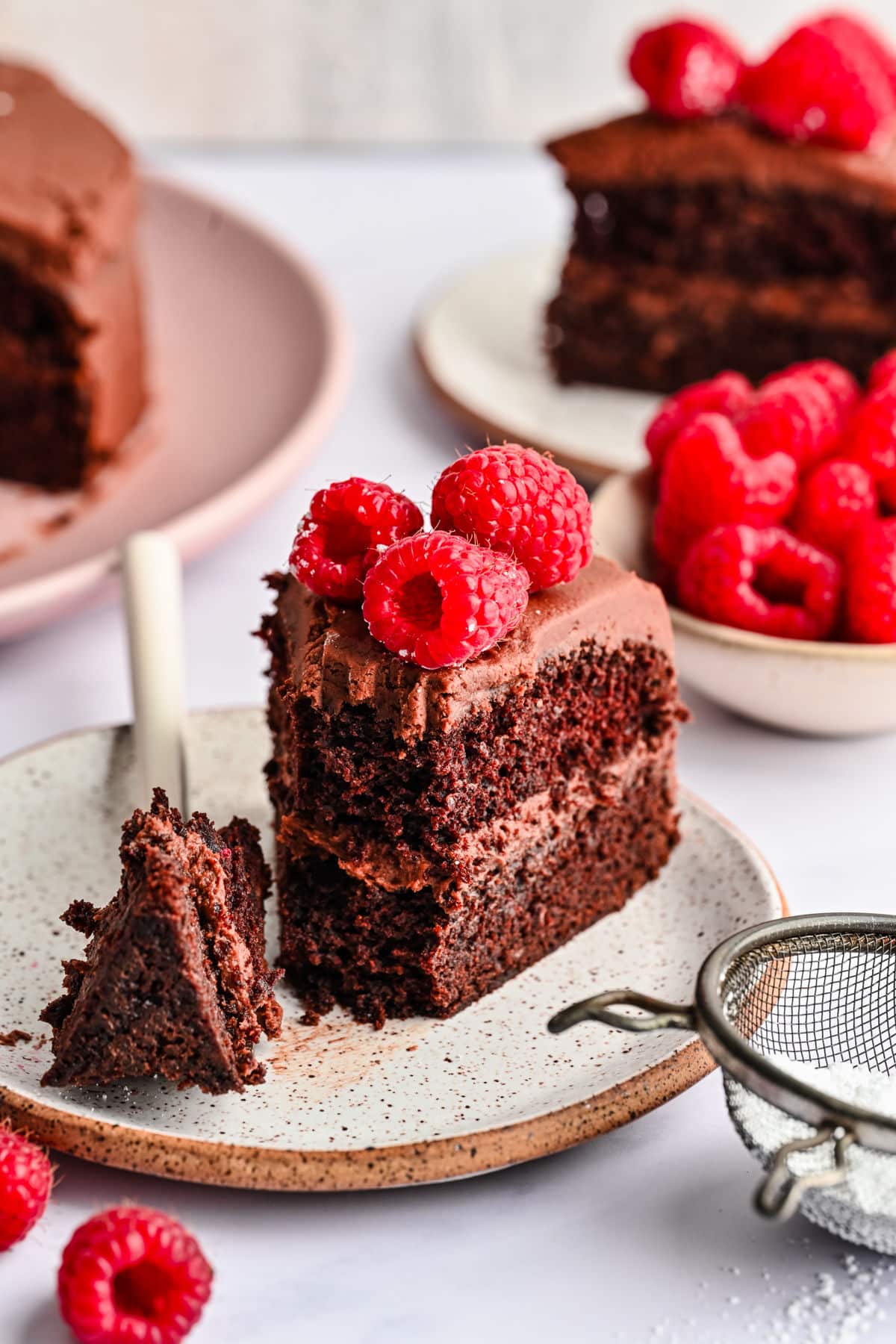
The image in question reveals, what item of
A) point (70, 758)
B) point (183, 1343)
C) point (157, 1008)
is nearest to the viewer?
point (183, 1343)

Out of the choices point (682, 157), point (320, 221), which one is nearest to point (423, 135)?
point (320, 221)

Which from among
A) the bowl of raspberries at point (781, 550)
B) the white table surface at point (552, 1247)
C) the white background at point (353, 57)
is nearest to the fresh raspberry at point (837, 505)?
the bowl of raspberries at point (781, 550)

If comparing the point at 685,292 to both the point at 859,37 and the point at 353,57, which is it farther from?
the point at 353,57

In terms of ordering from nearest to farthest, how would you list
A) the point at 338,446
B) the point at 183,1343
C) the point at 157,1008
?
1. the point at 183,1343
2. the point at 157,1008
3. the point at 338,446

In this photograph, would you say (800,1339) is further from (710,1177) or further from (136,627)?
(136,627)

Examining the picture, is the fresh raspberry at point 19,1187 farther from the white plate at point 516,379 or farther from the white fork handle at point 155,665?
the white plate at point 516,379

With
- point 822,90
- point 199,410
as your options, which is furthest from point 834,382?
point 199,410

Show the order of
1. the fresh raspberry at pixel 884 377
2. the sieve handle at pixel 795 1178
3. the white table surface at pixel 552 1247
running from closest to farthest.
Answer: the sieve handle at pixel 795 1178
the white table surface at pixel 552 1247
the fresh raspberry at pixel 884 377
